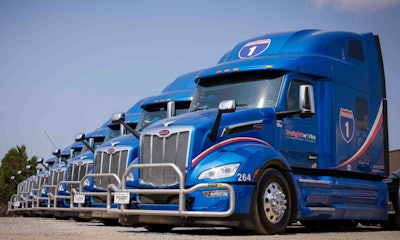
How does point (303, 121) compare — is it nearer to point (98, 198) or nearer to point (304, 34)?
point (304, 34)

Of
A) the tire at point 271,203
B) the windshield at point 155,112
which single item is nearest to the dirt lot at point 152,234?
the tire at point 271,203

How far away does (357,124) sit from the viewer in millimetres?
11938

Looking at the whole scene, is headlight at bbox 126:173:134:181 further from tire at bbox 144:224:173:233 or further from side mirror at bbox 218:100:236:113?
side mirror at bbox 218:100:236:113

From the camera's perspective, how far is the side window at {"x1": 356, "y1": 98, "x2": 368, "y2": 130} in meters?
12.0

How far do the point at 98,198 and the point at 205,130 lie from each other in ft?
15.7

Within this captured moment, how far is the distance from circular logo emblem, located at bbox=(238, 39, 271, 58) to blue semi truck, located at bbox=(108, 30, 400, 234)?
29 mm

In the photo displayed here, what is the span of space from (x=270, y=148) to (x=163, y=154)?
1703mm

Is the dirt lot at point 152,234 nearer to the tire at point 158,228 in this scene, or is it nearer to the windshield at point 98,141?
the tire at point 158,228

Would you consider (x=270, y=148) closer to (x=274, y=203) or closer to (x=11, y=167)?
(x=274, y=203)

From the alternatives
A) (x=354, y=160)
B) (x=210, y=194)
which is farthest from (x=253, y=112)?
(x=354, y=160)

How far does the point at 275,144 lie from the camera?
10047 millimetres


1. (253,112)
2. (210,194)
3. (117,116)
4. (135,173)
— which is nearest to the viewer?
(210,194)

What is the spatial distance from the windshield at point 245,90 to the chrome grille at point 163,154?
1.27m

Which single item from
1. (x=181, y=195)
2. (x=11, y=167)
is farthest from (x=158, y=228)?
(x=11, y=167)
